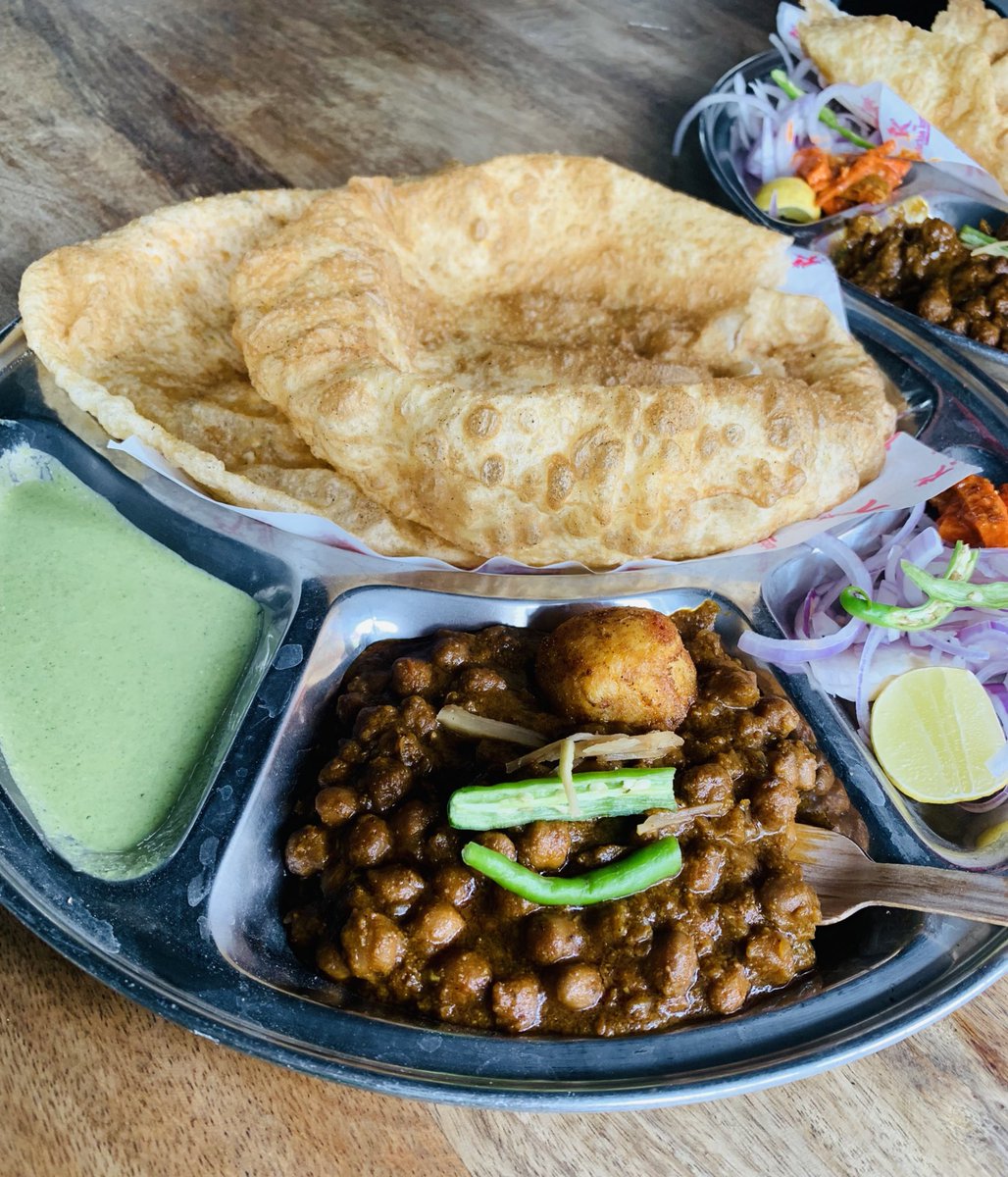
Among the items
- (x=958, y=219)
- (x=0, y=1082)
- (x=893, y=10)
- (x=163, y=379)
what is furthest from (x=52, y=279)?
(x=893, y=10)

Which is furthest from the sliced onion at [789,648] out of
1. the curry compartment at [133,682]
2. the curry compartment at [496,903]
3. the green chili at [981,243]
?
the green chili at [981,243]

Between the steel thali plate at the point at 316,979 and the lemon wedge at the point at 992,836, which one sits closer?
the steel thali plate at the point at 316,979

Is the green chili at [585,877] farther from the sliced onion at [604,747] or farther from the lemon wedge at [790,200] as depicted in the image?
the lemon wedge at [790,200]

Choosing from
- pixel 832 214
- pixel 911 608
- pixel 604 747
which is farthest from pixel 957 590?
pixel 832 214

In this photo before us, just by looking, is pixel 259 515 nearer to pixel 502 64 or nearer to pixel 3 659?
pixel 3 659

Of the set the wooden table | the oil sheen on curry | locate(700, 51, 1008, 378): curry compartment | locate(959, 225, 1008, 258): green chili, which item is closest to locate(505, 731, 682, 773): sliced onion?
the oil sheen on curry

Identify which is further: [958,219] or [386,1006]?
[958,219]
